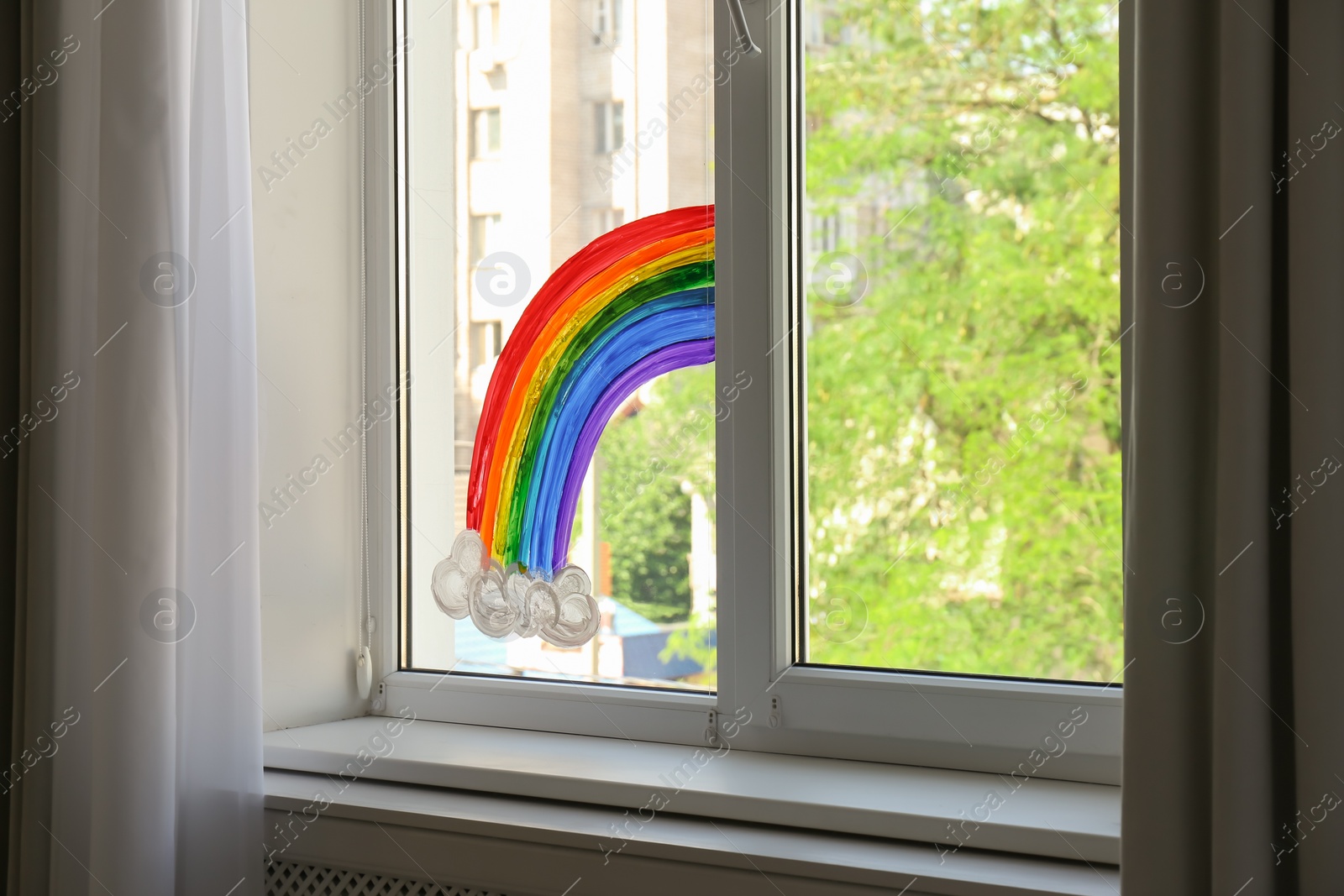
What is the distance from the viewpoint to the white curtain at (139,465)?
4.12 feet

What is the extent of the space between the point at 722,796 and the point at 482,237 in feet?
2.97

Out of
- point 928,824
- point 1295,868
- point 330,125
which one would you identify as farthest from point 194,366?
point 1295,868

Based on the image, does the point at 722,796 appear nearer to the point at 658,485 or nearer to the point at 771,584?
the point at 771,584

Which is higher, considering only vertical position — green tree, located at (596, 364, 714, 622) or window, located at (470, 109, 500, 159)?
window, located at (470, 109, 500, 159)

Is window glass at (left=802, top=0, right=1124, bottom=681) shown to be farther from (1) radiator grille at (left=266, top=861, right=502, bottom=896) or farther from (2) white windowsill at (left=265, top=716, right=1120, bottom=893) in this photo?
(1) radiator grille at (left=266, top=861, right=502, bottom=896)

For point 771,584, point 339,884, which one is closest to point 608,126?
point 771,584

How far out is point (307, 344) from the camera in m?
1.62

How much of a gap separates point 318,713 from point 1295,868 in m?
1.30

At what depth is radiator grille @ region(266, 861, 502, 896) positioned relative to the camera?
1.27 metres

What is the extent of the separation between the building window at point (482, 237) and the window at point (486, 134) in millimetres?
97

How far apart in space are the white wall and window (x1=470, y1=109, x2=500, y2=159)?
207 mm

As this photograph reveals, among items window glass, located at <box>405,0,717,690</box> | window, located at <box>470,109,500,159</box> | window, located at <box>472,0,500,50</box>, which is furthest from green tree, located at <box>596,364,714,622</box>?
window, located at <box>472,0,500,50</box>

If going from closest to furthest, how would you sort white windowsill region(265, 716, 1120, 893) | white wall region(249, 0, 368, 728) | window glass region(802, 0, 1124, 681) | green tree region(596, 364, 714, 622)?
white windowsill region(265, 716, 1120, 893)
window glass region(802, 0, 1124, 681)
green tree region(596, 364, 714, 622)
white wall region(249, 0, 368, 728)

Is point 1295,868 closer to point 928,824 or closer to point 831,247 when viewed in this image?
point 928,824
